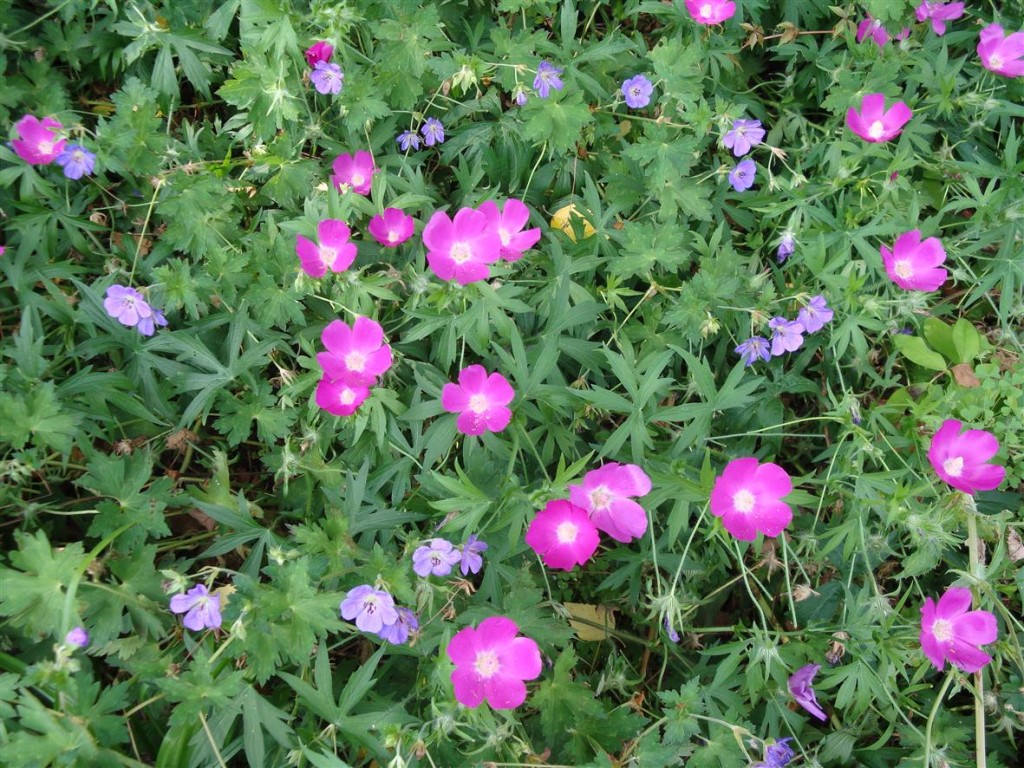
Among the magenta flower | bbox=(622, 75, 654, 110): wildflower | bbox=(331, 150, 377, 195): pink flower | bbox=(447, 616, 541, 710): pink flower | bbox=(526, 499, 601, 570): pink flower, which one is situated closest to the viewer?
bbox=(447, 616, 541, 710): pink flower

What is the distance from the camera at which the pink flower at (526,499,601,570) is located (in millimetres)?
2148

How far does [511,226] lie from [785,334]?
3.31 feet

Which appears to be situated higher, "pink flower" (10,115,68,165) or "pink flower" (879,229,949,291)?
"pink flower" (10,115,68,165)

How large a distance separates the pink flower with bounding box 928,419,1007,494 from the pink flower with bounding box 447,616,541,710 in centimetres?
137

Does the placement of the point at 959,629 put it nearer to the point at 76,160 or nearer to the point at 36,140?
the point at 76,160

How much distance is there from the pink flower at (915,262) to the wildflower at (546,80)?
1282 millimetres

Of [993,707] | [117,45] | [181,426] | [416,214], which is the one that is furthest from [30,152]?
[993,707]

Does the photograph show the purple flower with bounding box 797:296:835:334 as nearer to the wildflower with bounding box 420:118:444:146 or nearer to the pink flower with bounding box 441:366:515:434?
the pink flower with bounding box 441:366:515:434

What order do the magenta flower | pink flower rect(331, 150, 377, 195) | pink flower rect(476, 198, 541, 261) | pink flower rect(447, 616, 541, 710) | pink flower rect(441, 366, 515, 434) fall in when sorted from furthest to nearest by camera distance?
pink flower rect(331, 150, 377, 195) < pink flower rect(476, 198, 541, 261) < the magenta flower < pink flower rect(441, 366, 515, 434) < pink flower rect(447, 616, 541, 710)

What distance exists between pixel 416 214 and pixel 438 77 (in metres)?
0.53

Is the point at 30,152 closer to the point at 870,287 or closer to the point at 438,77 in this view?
the point at 438,77

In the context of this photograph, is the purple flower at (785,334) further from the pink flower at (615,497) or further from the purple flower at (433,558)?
the purple flower at (433,558)

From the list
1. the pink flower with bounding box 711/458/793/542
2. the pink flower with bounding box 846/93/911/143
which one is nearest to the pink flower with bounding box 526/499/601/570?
the pink flower with bounding box 711/458/793/542

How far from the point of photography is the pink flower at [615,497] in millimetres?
2170
